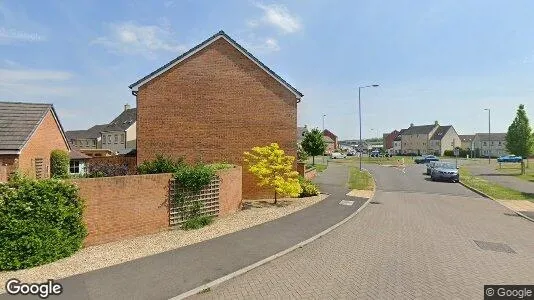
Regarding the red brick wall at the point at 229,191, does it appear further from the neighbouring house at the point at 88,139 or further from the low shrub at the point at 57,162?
the neighbouring house at the point at 88,139

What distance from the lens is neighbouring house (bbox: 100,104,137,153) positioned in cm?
5841

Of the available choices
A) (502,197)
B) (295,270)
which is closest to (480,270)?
(295,270)

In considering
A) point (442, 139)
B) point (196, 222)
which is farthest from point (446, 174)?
point (442, 139)

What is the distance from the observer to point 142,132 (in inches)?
738

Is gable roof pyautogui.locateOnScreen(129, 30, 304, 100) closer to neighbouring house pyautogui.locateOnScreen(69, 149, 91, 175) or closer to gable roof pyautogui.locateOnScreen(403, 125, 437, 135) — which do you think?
neighbouring house pyautogui.locateOnScreen(69, 149, 91, 175)

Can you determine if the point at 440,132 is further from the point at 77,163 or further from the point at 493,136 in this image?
the point at 77,163

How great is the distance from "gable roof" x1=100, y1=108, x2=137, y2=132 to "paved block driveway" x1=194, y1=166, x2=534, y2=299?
52.7 meters

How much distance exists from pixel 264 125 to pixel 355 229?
8854mm

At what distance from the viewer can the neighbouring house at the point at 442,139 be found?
307 ft

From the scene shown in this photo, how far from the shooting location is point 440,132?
9656cm

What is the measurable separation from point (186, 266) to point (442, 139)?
3875 inches

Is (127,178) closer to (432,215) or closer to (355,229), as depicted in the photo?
(355,229)

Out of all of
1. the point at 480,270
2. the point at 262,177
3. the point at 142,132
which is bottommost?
the point at 480,270

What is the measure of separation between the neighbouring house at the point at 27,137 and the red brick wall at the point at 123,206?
300 inches
